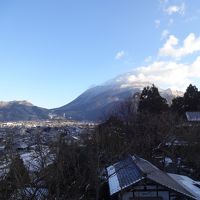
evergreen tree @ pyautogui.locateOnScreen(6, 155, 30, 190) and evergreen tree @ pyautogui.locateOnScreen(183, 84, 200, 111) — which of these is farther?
evergreen tree @ pyautogui.locateOnScreen(183, 84, 200, 111)

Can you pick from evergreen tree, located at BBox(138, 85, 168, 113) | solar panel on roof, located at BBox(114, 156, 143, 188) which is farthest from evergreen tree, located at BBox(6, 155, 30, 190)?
evergreen tree, located at BBox(138, 85, 168, 113)

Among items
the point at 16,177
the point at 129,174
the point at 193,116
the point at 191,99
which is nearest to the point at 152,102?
the point at 193,116

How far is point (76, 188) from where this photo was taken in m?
15.0

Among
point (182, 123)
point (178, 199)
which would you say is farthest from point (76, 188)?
point (182, 123)

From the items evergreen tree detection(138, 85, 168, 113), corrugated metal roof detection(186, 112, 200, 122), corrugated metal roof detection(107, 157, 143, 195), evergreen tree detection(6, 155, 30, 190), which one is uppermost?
evergreen tree detection(138, 85, 168, 113)

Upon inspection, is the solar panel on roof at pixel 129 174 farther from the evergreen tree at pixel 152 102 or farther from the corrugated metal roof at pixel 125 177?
the evergreen tree at pixel 152 102

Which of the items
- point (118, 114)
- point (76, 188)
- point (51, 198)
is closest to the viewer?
point (51, 198)

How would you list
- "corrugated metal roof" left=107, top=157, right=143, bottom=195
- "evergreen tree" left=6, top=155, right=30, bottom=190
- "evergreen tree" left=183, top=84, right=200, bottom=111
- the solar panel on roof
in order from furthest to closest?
"evergreen tree" left=183, top=84, right=200, bottom=111 → the solar panel on roof → "corrugated metal roof" left=107, top=157, right=143, bottom=195 → "evergreen tree" left=6, top=155, right=30, bottom=190

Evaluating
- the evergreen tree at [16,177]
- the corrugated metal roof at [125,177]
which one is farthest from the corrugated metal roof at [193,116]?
the evergreen tree at [16,177]

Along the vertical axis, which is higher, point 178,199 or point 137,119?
point 137,119

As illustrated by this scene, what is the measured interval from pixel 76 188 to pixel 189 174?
21.0 metres

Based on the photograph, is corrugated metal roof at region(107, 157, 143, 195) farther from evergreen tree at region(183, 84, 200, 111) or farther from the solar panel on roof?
evergreen tree at region(183, 84, 200, 111)

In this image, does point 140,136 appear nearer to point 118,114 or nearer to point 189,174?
point 189,174

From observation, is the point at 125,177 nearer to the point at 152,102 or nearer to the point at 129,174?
the point at 129,174
